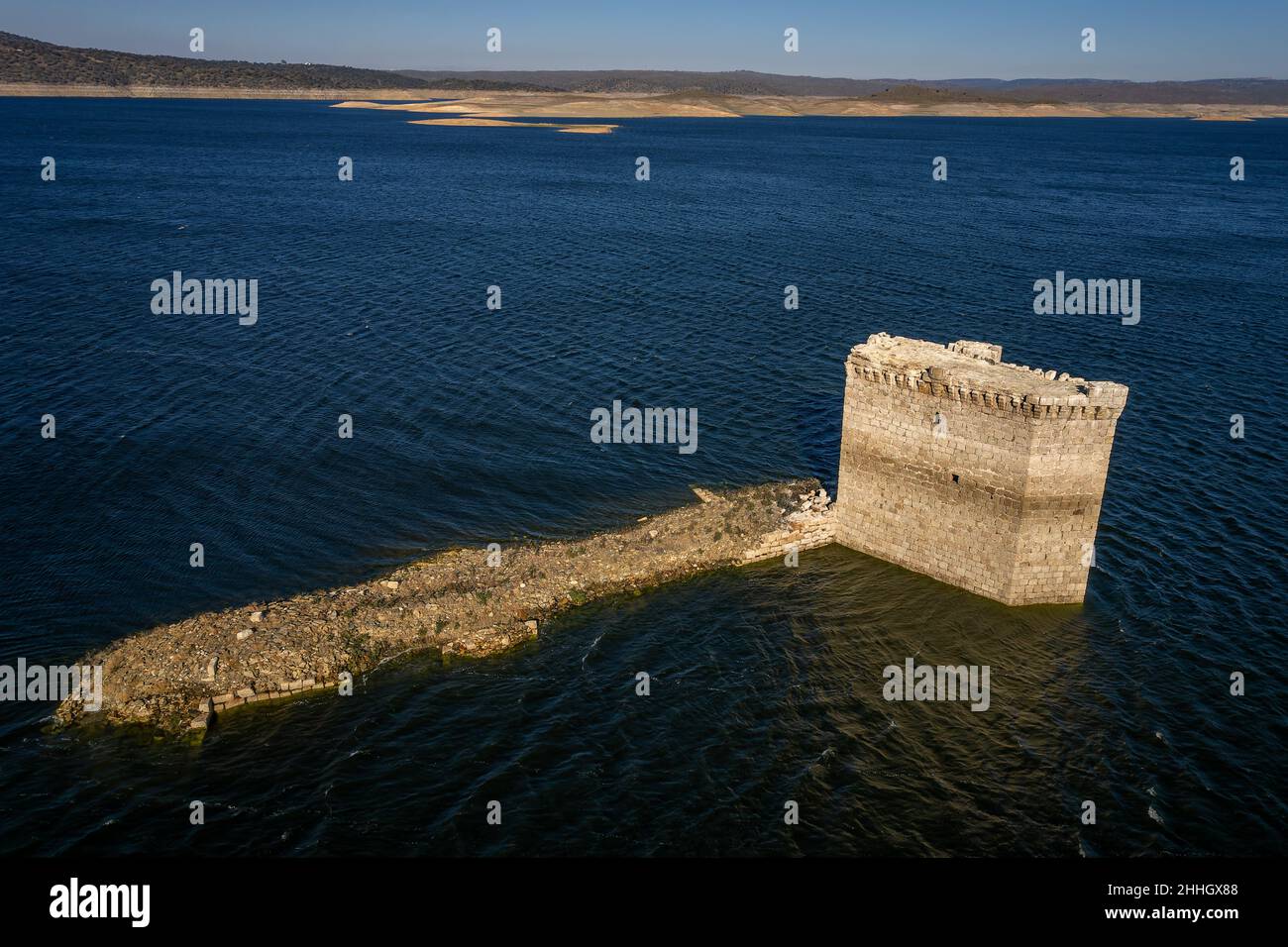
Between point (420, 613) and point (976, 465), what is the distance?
18.9 m

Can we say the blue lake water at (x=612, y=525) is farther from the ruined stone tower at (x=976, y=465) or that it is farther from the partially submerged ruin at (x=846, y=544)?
the ruined stone tower at (x=976, y=465)

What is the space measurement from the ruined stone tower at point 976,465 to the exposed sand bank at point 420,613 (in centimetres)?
347

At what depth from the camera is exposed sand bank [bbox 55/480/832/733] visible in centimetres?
2612

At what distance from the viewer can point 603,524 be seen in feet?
121

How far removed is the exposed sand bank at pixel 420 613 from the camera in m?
26.1

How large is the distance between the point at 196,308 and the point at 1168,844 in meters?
64.4

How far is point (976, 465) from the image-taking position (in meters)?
30.3

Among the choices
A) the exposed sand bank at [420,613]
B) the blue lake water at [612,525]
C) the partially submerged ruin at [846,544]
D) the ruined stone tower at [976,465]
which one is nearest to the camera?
the blue lake water at [612,525]

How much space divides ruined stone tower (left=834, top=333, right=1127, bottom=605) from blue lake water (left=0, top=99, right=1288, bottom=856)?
55.0 inches

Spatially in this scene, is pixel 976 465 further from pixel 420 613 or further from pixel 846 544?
pixel 420 613

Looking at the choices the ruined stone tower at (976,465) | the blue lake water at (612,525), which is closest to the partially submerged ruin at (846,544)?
the ruined stone tower at (976,465)

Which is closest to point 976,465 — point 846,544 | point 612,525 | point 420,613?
point 846,544

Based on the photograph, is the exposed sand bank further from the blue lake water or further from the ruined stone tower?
the ruined stone tower
